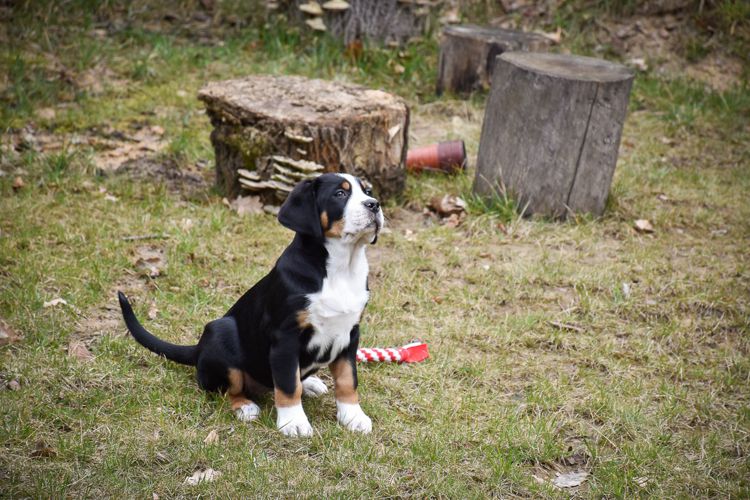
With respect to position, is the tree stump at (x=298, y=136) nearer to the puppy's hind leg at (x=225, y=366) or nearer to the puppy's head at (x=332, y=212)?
the puppy's hind leg at (x=225, y=366)

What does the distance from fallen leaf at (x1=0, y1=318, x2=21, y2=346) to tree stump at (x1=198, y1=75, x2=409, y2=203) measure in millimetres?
2033

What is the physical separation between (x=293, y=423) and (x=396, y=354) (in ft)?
2.81

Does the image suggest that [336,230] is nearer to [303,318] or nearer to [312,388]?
[303,318]

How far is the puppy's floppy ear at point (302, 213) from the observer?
324cm

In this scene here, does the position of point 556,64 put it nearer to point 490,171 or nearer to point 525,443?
point 490,171

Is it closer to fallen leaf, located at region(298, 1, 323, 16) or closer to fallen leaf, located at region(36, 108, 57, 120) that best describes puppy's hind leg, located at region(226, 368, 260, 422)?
fallen leaf, located at region(36, 108, 57, 120)

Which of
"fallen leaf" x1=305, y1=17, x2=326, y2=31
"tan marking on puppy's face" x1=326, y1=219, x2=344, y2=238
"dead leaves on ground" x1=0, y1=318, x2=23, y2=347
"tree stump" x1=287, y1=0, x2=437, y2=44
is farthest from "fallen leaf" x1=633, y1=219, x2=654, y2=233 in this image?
"fallen leaf" x1=305, y1=17, x2=326, y2=31

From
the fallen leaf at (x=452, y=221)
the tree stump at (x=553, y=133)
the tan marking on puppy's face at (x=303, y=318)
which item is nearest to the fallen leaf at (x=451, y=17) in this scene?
the tree stump at (x=553, y=133)

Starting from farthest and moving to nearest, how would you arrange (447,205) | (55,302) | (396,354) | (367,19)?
(367,19), (447,205), (55,302), (396,354)

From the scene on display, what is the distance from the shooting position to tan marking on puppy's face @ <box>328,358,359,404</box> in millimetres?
3461

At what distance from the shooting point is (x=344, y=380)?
3473 millimetres

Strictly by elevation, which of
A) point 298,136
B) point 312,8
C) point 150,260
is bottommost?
point 150,260

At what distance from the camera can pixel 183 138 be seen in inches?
259

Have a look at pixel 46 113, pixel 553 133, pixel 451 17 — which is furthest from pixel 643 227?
pixel 46 113
